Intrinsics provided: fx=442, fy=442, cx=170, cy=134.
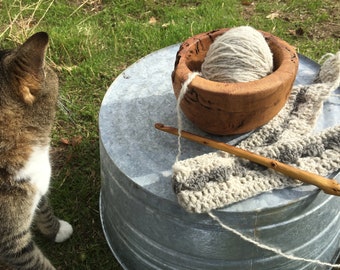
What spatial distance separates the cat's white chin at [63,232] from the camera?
200 centimetres

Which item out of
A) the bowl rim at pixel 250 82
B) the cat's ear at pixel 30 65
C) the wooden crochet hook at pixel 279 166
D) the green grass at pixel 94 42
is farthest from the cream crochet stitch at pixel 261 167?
the green grass at pixel 94 42

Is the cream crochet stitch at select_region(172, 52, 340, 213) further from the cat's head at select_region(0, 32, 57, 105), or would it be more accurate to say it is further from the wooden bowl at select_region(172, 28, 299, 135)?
the cat's head at select_region(0, 32, 57, 105)

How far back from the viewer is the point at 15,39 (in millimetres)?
2758

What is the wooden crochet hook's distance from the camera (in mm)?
1321

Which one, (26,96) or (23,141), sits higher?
(26,96)

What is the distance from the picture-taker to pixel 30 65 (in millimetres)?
1331

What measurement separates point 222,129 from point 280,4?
2.14m

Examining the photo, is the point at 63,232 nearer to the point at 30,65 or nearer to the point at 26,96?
the point at 26,96

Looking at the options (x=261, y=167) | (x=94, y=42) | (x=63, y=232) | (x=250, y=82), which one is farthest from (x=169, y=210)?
(x=94, y=42)

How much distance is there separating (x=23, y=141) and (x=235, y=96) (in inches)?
28.9

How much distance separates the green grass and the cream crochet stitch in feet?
2.53

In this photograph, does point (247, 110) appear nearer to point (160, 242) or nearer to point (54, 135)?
point (160, 242)

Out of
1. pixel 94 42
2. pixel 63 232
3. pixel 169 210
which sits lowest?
pixel 63 232

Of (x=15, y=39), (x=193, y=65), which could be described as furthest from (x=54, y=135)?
(x=193, y=65)
